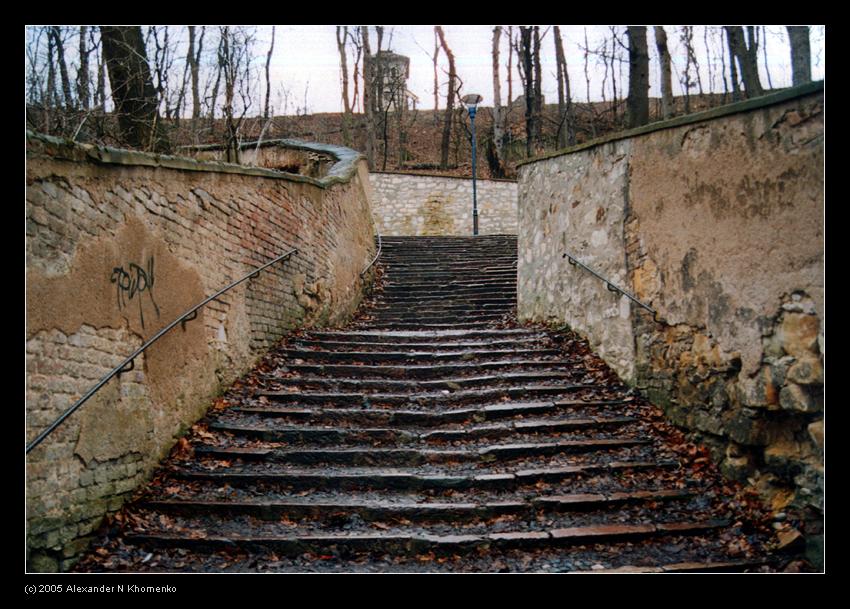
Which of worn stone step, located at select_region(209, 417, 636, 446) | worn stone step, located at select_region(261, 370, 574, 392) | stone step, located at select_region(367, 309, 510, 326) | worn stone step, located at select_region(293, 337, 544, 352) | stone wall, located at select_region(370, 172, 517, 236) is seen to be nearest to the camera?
worn stone step, located at select_region(209, 417, 636, 446)

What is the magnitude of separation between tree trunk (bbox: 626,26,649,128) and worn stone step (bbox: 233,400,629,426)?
582 centimetres

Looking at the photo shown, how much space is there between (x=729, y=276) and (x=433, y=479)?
2543 millimetres

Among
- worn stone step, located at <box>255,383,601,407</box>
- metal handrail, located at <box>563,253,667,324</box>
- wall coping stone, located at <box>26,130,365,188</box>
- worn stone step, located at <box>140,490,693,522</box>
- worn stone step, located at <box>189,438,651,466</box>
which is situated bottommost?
worn stone step, located at <box>140,490,693,522</box>

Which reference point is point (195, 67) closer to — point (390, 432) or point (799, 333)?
point (390, 432)

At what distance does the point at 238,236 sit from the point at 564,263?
370cm

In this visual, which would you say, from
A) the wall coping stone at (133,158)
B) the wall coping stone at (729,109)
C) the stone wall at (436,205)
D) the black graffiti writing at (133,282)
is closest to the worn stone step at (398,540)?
the black graffiti writing at (133,282)

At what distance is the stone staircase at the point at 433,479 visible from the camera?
3.66 m

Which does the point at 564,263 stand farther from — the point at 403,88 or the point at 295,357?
the point at 403,88

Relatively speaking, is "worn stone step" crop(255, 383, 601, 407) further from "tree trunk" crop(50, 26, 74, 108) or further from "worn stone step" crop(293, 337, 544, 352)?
"tree trunk" crop(50, 26, 74, 108)

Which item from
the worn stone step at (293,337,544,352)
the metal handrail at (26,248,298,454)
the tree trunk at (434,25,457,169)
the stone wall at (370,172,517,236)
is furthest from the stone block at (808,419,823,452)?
the tree trunk at (434,25,457,169)

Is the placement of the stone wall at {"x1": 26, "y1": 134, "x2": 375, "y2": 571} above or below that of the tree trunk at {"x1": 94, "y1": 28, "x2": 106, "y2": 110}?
below

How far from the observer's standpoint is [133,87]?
7738 millimetres

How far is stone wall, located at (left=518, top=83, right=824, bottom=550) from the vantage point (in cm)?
359

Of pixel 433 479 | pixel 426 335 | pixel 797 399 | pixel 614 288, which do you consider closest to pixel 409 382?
pixel 426 335
